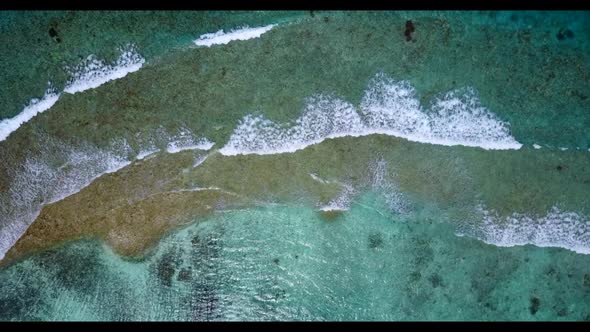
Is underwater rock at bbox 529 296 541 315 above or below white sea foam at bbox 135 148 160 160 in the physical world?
below

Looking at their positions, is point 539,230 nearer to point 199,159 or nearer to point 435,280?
point 435,280

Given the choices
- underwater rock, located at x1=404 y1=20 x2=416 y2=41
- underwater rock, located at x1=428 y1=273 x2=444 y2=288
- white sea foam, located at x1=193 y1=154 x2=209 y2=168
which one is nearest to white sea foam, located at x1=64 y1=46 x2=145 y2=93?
white sea foam, located at x1=193 y1=154 x2=209 y2=168

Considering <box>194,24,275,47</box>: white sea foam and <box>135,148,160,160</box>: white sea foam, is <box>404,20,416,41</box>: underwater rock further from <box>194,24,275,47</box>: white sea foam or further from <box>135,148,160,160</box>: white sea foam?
<box>135,148,160,160</box>: white sea foam

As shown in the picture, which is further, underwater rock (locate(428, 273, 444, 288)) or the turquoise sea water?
underwater rock (locate(428, 273, 444, 288))

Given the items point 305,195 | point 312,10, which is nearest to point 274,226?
point 305,195

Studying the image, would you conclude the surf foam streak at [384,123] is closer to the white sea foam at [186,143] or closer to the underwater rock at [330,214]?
the white sea foam at [186,143]

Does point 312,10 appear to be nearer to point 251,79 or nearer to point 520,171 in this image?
point 251,79

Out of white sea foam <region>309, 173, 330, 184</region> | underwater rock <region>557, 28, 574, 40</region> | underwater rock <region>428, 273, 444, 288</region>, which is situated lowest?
underwater rock <region>428, 273, 444, 288</region>

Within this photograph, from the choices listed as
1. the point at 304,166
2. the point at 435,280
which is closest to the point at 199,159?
the point at 304,166
